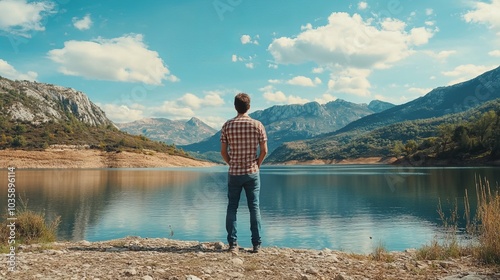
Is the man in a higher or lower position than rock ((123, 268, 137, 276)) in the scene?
higher

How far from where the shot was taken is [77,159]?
132125 mm

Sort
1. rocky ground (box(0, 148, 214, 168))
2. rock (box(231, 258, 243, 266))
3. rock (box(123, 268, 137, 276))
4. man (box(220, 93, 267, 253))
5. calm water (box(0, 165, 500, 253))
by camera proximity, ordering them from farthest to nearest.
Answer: rocky ground (box(0, 148, 214, 168)) < calm water (box(0, 165, 500, 253)) < man (box(220, 93, 267, 253)) < rock (box(231, 258, 243, 266)) < rock (box(123, 268, 137, 276))

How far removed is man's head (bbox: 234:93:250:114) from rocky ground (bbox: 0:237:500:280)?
3443 millimetres

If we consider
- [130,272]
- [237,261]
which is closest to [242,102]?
[237,261]

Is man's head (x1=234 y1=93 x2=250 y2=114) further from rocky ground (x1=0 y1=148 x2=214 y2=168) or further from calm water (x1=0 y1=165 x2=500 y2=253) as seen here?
rocky ground (x1=0 y1=148 x2=214 y2=168)

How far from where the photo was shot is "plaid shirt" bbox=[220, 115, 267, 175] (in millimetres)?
8750

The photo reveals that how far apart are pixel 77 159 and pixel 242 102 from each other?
137689 mm

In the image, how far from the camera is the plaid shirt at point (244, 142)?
28.7 ft

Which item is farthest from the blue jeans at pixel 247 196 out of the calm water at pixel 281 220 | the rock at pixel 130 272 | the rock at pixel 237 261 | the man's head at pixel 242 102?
the calm water at pixel 281 220

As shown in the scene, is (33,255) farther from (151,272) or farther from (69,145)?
(69,145)

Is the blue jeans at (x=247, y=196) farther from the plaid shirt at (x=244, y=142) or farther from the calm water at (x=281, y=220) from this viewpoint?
the calm water at (x=281, y=220)

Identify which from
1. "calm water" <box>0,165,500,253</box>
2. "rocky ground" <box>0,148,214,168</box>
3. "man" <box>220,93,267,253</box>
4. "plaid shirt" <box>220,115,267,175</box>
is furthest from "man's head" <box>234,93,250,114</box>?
→ "rocky ground" <box>0,148,214,168</box>

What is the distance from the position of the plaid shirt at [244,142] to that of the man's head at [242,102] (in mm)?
272

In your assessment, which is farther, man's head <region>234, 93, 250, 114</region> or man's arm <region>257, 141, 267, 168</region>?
man's head <region>234, 93, 250, 114</region>
